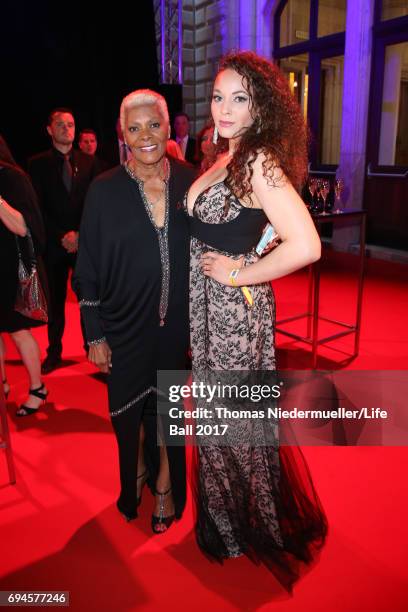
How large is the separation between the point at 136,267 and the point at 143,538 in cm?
114

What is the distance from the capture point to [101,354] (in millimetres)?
2002

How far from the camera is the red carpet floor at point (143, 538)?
6.16 feet

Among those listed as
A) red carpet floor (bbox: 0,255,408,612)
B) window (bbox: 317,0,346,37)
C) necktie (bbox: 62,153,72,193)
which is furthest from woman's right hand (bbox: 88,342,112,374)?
window (bbox: 317,0,346,37)

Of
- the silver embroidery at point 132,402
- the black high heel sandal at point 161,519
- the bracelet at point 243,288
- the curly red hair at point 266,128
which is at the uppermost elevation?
the curly red hair at point 266,128

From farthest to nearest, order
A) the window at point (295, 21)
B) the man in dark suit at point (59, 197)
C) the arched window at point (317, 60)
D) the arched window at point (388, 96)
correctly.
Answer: the window at point (295, 21), the arched window at point (317, 60), the arched window at point (388, 96), the man in dark suit at point (59, 197)

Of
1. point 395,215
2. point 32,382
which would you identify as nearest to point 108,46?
point 395,215

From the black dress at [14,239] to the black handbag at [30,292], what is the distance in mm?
37

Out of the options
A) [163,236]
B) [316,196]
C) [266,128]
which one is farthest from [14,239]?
[316,196]

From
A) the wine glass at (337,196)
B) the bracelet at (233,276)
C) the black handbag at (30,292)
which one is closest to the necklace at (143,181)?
the bracelet at (233,276)

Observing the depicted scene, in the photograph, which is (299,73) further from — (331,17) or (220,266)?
(220,266)

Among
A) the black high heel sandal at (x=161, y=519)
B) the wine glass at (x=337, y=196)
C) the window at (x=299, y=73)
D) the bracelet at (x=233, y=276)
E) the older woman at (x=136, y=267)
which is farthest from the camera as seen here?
the window at (x=299, y=73)

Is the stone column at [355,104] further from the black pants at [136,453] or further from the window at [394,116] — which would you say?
the black pants at [136,453]

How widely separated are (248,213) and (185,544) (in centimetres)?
137

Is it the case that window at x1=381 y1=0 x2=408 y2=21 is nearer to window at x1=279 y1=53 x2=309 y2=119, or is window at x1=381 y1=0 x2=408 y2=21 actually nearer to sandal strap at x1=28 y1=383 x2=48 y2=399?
window at x1=279 y1=53 x2=309 y2=119
